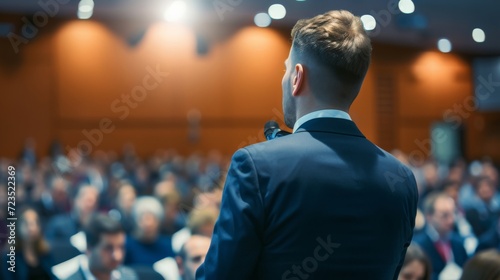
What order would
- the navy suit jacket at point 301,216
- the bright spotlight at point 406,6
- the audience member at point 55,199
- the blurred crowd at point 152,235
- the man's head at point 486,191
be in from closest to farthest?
the navy suit jacket at point 301,216 < the blurred crowd at point 152,235 < the audience member at point 55,199 < the man's head at point 486,191 < the bright spotlight at point 406,6

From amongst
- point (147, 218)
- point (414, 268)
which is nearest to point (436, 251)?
point (414, 268)

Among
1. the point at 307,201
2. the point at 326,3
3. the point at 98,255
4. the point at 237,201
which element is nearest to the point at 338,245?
the point at 307,201

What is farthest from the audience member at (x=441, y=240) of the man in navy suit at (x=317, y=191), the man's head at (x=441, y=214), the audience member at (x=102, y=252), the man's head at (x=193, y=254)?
the man in navy suit at (x=317, y=191)

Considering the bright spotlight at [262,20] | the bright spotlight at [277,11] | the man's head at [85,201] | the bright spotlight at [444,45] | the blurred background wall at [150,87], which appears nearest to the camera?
the man's head at [85,201]

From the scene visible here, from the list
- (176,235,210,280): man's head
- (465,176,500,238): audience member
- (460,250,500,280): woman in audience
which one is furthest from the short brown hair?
(465,176,500,238): audience member

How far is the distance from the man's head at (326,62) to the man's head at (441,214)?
4557 millimetres

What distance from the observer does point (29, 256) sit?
4547 mm

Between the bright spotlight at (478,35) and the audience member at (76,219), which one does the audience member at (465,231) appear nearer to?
the audience member at (76,219)

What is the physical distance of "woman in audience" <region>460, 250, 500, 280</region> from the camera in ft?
7.30

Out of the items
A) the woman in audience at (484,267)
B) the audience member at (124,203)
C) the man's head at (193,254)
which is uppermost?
the woman in audience at (484,267)

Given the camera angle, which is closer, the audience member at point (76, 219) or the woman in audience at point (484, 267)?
the woman in audience at point (484, 267)

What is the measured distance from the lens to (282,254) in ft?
4.17

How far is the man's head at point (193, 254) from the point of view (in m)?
3.38

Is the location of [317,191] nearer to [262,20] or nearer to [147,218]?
[147,218]
